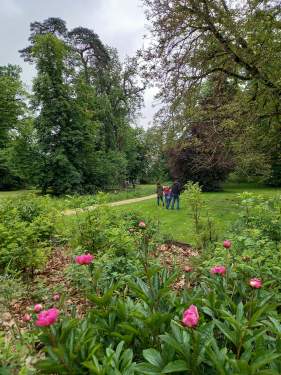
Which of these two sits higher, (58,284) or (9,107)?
(9,107)

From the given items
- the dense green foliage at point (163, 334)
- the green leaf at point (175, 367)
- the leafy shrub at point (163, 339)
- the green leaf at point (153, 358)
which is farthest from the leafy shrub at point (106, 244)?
the green leaf at point (175, 367)

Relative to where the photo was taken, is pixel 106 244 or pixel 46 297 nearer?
pixel 46 297

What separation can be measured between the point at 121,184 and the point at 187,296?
1088 inches

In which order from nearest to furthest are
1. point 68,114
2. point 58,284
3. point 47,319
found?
point 47,319, point 58,284, point 68,114

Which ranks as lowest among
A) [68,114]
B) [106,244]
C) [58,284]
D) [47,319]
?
[58,284]

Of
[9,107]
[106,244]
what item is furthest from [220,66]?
[9,107]

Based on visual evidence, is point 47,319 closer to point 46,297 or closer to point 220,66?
point 46,297

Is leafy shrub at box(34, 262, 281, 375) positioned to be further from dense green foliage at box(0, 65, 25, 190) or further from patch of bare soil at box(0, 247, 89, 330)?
dense green foliage at box(0, 65, 25, 190)

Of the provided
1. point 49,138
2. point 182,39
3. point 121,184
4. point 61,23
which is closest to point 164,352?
point 182,39

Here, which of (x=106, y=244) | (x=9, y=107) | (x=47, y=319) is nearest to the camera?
(x=47, y=319)

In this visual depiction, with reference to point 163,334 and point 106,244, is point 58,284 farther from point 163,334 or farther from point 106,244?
point 163,334

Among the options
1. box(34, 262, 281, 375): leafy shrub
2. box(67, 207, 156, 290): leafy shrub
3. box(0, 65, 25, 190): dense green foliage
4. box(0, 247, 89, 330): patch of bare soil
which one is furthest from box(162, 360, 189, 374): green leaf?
box(0, 65, 25, 190): dense green foliage

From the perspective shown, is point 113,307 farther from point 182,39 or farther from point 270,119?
point 270,119

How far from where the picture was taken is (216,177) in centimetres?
2353
